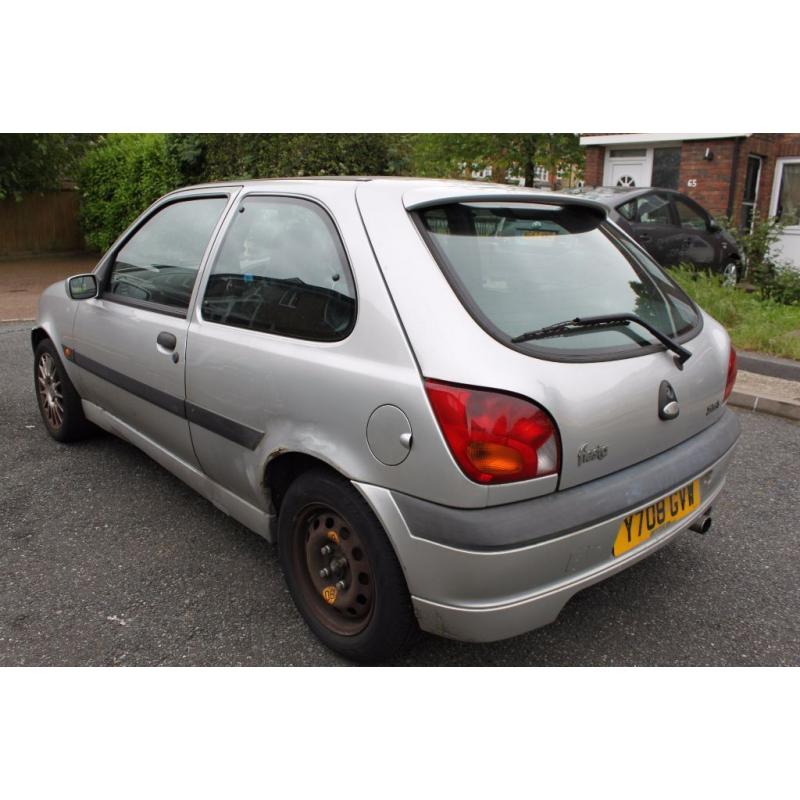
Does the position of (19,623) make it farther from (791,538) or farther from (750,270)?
(750,270)

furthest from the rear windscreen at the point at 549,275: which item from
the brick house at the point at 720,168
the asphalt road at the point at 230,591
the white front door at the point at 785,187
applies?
the white front door at the point at 785,187

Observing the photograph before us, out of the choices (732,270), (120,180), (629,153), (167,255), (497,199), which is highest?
(629,153)

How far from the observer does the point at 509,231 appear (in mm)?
2707

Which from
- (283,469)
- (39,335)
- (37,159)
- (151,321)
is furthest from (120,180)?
(283,469)

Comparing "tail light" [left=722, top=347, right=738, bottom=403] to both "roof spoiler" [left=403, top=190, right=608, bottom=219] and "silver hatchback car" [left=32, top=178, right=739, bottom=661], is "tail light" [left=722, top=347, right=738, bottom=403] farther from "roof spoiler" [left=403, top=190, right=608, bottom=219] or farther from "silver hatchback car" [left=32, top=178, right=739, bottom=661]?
"roof spoiler" [left=403, top=190, right=608, bottom=219]

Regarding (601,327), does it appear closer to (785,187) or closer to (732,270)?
(732,270)

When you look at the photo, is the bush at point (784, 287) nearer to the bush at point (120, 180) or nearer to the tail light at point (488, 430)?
the tail light at point (488, 430)

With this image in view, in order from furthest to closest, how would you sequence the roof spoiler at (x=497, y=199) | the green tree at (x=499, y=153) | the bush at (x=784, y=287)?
the green tree at (x=499, y=153)
the bush at (x=784, y=287)
the roof spoiler at (x=497, y=199)

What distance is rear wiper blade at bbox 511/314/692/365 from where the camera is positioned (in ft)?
7.88

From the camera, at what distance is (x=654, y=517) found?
2592 mm

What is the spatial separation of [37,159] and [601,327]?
52.2 feet

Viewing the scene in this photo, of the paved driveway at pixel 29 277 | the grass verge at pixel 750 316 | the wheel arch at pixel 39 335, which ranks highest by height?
the wheel arch at pixel 39 335

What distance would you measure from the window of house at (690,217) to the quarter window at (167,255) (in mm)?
8343

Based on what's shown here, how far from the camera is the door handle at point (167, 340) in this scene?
3.28 metres
